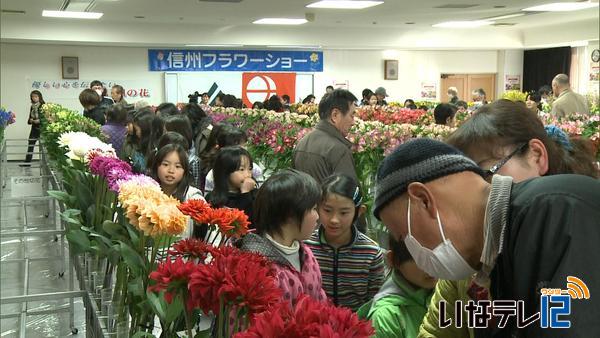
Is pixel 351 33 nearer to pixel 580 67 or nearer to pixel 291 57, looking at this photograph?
pixel 291 57

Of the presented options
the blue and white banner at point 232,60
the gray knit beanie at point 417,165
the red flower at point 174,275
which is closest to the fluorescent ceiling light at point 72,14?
the blue and white banner at point 232,60

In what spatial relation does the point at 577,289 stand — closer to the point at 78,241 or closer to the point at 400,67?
the point at 78,241

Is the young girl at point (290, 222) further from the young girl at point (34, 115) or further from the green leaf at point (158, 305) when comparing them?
the young girl at point (34, 115)

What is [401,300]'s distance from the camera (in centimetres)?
167

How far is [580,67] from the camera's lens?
14.7 m

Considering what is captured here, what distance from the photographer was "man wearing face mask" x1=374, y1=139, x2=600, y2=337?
0.88m

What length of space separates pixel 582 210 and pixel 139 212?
1037 mm

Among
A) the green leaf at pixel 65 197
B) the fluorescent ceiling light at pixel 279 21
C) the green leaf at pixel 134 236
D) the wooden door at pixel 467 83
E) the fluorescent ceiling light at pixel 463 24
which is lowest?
the green leaf at pixel 65 197

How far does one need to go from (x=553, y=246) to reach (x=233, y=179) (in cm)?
243

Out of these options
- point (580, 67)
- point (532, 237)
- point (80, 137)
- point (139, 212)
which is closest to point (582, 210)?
point (532, 237)

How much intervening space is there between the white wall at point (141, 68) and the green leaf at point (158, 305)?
12.6m

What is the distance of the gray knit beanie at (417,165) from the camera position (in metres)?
1.07

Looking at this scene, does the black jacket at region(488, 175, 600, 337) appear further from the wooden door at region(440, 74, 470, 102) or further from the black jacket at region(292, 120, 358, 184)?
the wooden door at region(440, 74, 470, 102)

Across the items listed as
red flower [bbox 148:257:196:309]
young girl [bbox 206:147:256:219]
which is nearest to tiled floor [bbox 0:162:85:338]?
young girl [bbox 206:147:256:219]
